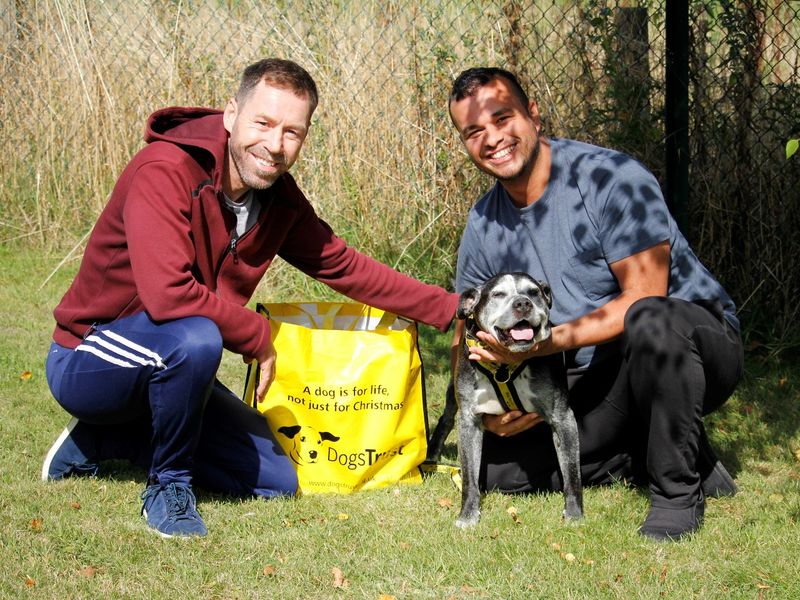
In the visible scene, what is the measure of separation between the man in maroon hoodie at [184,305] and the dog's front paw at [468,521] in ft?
2.33

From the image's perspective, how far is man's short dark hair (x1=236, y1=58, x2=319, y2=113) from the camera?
359 cm

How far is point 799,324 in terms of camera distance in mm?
5766

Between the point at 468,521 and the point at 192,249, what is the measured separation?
144cm

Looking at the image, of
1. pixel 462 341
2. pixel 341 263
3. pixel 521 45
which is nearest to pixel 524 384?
pixel 462 341

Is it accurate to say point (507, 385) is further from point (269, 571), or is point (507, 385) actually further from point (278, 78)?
point (278, 78)

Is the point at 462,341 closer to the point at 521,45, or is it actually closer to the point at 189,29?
the point at 521,45

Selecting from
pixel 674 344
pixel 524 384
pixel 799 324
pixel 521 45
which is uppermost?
pixel 521 45

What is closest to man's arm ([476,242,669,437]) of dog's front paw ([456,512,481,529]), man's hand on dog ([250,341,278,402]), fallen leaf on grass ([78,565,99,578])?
dog's front paw ([456,512,481,529])

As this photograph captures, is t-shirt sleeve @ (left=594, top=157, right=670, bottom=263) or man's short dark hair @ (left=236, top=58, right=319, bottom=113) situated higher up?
man's short dark hair @ (left=236, top=58, right=319, bottom=113)

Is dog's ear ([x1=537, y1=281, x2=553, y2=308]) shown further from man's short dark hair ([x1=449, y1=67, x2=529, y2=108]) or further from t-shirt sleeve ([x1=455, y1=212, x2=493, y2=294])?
man's short dark hair ([x1=449, y1=67, x2=529, y2=108])

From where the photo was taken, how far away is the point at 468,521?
3668 millimetres

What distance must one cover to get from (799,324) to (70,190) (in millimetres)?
5666

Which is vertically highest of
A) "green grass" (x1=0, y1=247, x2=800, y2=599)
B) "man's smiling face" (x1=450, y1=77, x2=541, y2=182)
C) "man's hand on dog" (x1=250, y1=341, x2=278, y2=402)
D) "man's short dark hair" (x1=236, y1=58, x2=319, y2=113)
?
"man's short dark hair" (x1=236, y1=58, x2=319, y2=113)

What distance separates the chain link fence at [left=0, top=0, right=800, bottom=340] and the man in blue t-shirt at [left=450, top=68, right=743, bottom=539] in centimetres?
225
